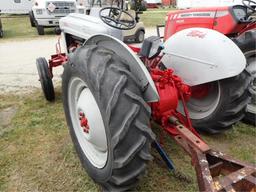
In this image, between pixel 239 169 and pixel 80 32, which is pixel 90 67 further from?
pixel 80 32

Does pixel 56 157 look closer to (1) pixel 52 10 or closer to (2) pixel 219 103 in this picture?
(2) pixel 219 103

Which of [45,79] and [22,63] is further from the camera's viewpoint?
[22,63]

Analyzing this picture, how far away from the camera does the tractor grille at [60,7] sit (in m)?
10.9

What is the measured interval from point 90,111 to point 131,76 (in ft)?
1.63

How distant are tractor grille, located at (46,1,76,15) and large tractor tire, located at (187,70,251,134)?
30.0 ft

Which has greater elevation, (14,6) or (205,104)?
(205,104)

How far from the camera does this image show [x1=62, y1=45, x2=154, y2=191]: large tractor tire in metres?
1.71

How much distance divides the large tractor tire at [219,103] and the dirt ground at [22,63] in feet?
9.49

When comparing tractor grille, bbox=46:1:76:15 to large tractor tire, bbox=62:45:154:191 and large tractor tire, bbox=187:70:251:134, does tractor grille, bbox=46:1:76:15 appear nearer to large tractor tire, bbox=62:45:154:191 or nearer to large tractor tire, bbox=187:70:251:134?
large tractor tire, bbox=187:70:251:134

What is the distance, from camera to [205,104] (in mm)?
2893

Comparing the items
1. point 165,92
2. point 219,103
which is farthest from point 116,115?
point 219,103

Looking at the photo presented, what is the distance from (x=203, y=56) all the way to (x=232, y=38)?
116cm

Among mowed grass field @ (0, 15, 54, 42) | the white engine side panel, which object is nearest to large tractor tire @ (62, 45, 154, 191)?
the white engine side panel

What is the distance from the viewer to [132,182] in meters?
1.89
